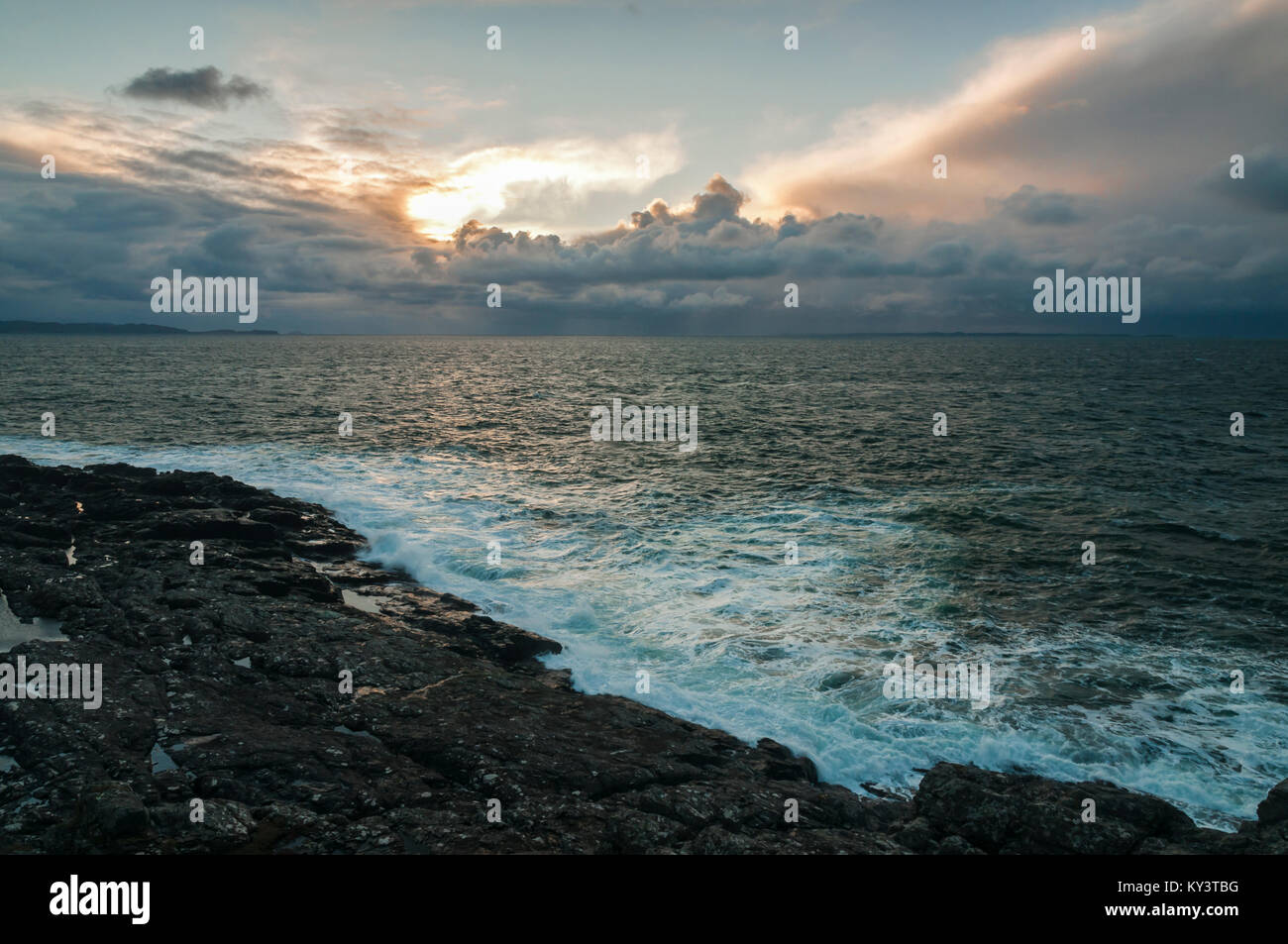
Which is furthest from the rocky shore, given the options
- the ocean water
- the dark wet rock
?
the ocean water

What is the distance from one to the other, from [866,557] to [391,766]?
17.6 metres

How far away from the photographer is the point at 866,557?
23.6 metres

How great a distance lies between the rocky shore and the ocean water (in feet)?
6.46

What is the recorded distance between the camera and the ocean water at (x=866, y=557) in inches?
539

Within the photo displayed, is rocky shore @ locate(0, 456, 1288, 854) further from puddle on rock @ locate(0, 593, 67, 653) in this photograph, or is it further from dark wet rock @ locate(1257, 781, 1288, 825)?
puddle on rock @ locate(0, 593, 67, 653)

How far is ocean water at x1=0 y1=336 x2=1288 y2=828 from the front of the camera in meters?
13.7

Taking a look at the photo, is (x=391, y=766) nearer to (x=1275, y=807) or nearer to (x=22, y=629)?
(x=22, y=629)

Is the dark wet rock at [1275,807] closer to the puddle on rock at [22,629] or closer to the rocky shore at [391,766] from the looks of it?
the rocky shore at [391,766]

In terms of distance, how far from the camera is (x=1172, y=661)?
16.2m

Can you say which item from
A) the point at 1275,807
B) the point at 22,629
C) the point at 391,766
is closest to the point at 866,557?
the point at 1275,807

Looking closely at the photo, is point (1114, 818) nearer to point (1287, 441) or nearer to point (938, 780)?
point (938, 780)

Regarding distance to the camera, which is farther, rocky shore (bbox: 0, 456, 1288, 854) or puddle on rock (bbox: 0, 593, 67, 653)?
puddle on rock (bbox: 0, 593, 67, 653)
